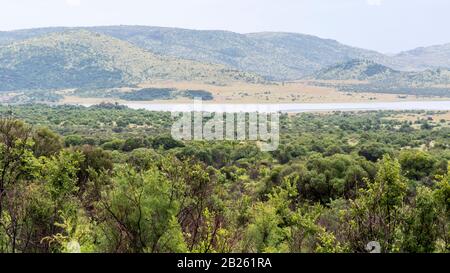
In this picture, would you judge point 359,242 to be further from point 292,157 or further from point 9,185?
point 292,157

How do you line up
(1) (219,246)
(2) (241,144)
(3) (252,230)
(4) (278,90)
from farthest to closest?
1. (4) (278,90)
2. (2) (241,144)
3. (3) (252,230)
4. (1) (219,246)

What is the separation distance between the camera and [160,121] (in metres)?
98.2

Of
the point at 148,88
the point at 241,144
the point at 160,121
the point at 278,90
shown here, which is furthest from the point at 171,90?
→ the point at 241,144

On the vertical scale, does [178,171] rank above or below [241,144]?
above

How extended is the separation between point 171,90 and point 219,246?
156160mm

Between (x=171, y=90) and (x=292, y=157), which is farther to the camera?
(x=171, y=90)

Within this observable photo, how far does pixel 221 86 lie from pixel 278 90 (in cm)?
2080

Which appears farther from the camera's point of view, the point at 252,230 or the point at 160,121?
the point at 160,121

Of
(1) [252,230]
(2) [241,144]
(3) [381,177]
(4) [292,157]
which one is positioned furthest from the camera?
(2) [241,144]

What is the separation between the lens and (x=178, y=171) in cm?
1226
